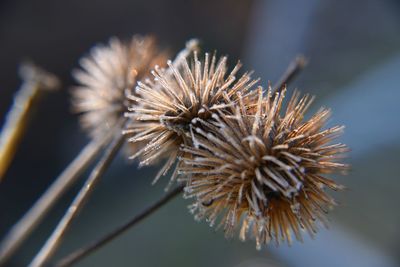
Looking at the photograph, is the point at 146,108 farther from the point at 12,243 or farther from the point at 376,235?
the point at 376,235

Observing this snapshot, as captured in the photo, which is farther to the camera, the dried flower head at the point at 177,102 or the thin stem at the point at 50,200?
the thin stem at the point at 50,200

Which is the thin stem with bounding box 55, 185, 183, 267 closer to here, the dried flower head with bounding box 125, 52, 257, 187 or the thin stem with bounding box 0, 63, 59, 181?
the dried flower head with bounding box 125, 52, 257, 187

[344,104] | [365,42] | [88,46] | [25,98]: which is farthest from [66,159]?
[25,98]

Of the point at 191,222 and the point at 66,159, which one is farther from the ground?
the point at 66,159

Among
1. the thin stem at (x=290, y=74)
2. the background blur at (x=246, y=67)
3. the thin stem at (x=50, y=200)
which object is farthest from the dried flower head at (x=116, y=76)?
the background blur at (x=246, y=67)

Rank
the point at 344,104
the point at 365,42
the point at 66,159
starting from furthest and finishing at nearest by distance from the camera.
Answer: the point at 365,42, the point at 66,159, the point at 344,104

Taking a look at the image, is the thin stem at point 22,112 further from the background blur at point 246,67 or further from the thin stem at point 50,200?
the background blur at point 246,67
